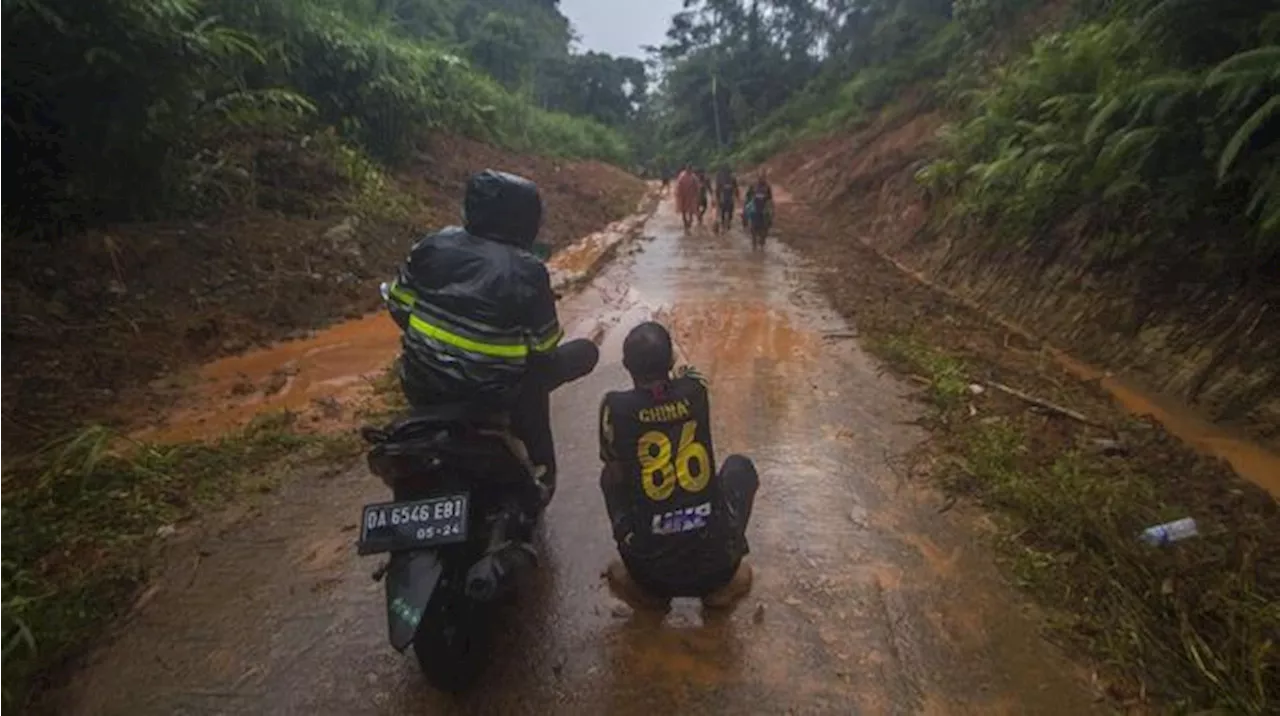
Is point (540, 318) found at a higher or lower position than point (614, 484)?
higher

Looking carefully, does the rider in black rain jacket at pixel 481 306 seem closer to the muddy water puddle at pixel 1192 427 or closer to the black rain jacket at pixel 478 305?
the black rain jacket at pixel 478 305

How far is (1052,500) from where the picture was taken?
4.39 m

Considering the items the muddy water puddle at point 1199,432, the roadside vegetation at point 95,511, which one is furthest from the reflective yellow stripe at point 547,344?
the muddy water puddle at point 1199,432

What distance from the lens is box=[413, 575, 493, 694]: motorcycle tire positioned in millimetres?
2895

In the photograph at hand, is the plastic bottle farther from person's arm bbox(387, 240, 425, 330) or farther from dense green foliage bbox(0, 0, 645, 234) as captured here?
dense green foliage bbox(0, 0, 645, 234)

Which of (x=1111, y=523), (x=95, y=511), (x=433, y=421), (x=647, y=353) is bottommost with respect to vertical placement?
A: (x=95, y=511)

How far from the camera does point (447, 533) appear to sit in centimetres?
282

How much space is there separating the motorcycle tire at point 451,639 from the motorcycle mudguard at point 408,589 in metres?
0.10

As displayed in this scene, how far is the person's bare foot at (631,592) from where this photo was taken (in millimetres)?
3611

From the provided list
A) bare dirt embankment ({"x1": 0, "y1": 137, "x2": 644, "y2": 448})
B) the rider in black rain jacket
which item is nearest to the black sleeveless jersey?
the rider in black rain jacket

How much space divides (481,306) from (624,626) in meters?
1.56

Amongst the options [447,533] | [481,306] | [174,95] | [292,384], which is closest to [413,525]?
[447,533]

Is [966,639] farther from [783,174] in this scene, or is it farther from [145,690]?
[783,174]

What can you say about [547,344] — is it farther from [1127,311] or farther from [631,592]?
[1127,311]
